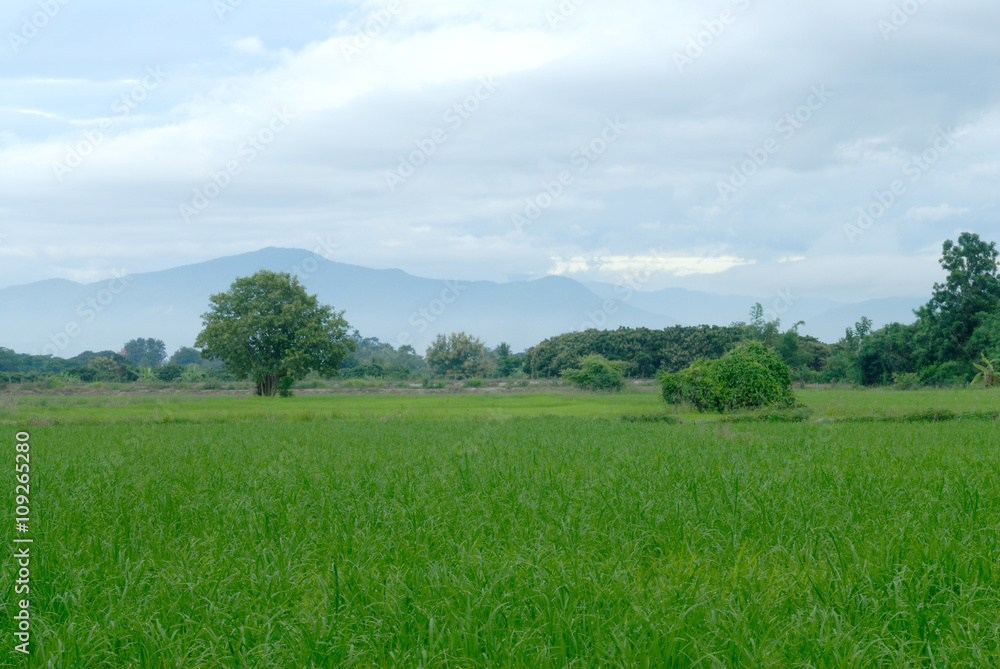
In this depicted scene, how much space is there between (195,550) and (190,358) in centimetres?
11320

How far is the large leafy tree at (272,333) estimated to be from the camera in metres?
44.6

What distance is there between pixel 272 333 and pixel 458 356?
109 ft

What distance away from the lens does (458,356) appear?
7669 cm

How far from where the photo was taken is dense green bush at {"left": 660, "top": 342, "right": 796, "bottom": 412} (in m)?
26.0

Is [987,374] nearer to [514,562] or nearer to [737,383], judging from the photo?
[737,383]

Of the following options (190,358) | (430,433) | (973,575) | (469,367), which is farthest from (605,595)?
(190,358)

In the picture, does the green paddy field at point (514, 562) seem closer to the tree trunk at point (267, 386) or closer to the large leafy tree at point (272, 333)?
the large leafy tree at point (272, 333)

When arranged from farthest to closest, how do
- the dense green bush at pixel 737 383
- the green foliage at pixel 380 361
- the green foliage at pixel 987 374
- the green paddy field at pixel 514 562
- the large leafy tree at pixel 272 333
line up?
the green foliage at pixel 380 361, the large leafy tree at pixel 272 333, the green foliage at pixel 987 374, the dense green bush at pixel 737 383, the green paddy field at pixel 514 562

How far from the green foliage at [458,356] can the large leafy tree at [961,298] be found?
147 feet

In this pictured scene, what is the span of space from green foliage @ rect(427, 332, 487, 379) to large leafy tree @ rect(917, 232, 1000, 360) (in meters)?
44.9

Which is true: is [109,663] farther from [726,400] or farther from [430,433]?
[726,400]

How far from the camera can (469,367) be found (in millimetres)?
76375

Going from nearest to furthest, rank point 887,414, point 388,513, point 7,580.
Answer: point 7,580
point 388,513
point 887,414

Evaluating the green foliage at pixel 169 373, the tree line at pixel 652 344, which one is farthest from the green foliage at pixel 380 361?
the green foliage at pixel 169 373
